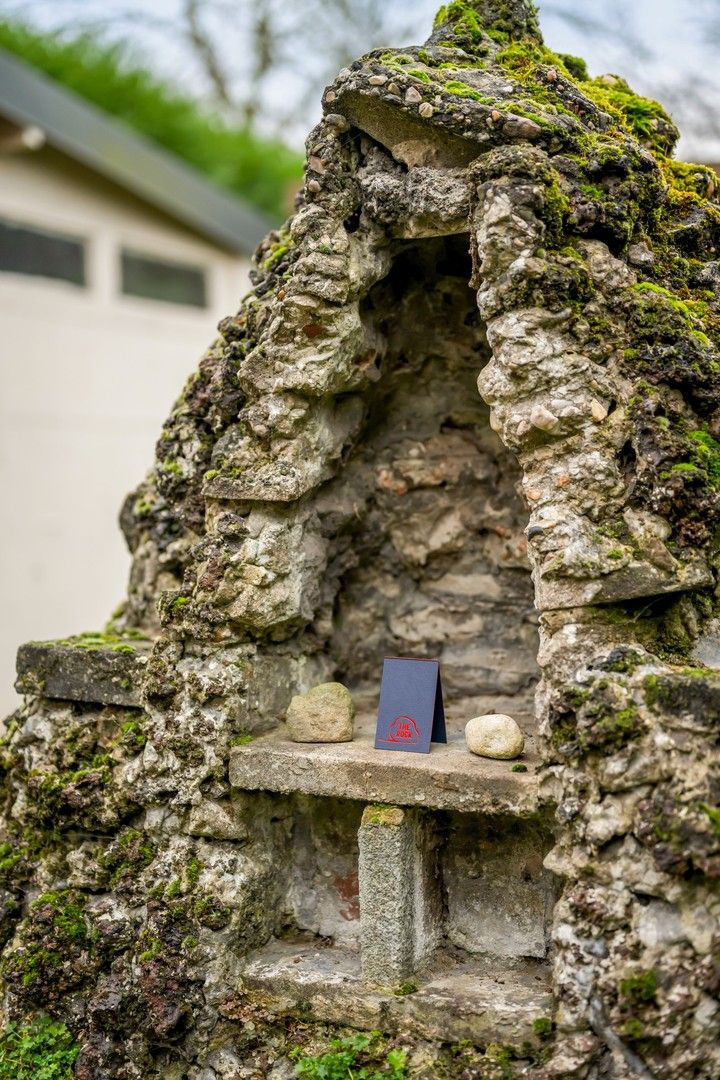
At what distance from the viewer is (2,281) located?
905 cm

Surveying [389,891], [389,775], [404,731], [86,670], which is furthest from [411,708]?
[86,670]

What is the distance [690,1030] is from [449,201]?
2.85 metres

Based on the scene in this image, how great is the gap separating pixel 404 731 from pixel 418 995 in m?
0.90

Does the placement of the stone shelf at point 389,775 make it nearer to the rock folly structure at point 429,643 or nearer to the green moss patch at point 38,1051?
the rock folly structure at point 429,643

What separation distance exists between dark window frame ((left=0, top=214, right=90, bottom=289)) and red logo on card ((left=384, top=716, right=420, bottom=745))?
6571mm

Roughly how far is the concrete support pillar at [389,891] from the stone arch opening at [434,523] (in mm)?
960

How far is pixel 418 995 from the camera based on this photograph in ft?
12.3

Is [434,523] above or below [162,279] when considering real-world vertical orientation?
below

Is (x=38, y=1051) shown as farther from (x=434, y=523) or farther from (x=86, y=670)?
(x=434, y=523)

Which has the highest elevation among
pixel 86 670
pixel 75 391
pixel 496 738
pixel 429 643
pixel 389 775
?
pixel 75 391

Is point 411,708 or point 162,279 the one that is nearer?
point 411,708

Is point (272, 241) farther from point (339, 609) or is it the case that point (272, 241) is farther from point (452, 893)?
point (452, 893)

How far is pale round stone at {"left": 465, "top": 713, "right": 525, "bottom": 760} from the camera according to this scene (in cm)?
384

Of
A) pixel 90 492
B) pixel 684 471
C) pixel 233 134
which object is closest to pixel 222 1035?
pixel 684 471
